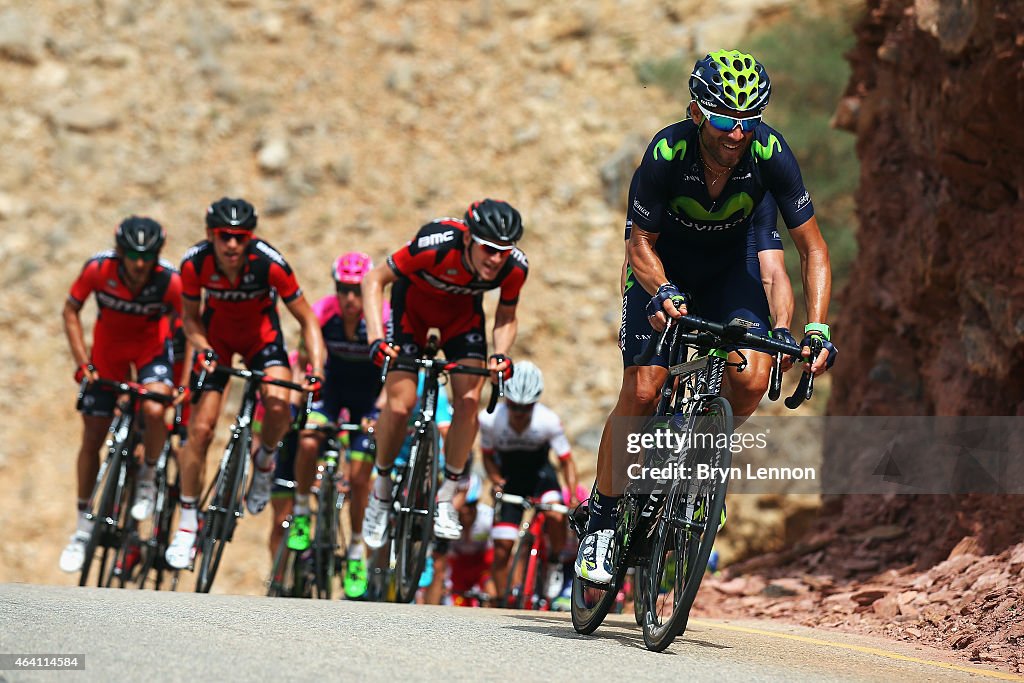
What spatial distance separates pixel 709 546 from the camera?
5688mm

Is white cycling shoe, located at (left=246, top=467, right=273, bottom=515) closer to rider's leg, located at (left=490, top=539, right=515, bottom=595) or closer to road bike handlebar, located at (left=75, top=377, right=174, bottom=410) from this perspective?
road bike handlebar, located at (left=75, top=377, right=174, bottom=410)

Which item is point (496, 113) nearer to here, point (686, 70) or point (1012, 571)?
point (686, 70)

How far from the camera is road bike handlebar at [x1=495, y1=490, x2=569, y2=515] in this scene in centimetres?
1238

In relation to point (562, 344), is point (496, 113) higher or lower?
higher

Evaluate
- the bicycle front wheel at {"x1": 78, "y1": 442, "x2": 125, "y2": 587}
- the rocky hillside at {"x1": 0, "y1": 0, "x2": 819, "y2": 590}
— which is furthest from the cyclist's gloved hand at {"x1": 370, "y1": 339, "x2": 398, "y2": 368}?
the rocky hillside at {"x1": 0, "y1": 0, "x2": 819, "y2": 590}

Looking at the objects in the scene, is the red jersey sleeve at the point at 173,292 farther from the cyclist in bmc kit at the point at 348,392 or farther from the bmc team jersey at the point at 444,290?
the bmc team jersey at the point at 444,290

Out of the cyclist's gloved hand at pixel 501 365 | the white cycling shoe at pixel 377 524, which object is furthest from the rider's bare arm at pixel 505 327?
the white cycling shoe at pixel 377 524

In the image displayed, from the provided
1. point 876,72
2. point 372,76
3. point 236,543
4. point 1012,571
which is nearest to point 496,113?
point 372,76

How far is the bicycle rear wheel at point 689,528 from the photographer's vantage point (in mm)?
5723

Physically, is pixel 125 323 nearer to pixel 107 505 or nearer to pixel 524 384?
pixel 107 505

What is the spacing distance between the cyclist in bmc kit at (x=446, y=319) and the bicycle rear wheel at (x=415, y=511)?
13 centimetres

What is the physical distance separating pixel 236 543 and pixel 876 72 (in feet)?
40.8

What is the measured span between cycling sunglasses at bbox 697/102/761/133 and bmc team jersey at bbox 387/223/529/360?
11.0 ft

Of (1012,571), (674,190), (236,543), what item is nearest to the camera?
(674,190)
